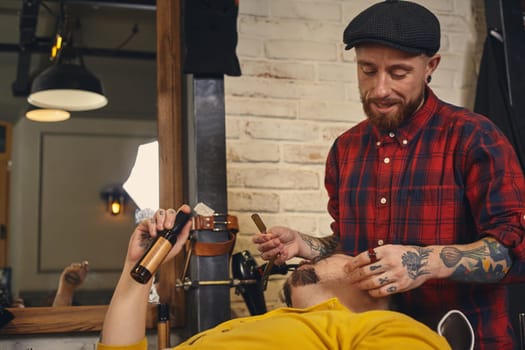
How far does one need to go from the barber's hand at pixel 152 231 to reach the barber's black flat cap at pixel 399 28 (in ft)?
2.07

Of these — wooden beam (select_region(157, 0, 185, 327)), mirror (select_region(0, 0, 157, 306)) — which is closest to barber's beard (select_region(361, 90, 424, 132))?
wooden beam (select_region(157, 0, 185, 327))

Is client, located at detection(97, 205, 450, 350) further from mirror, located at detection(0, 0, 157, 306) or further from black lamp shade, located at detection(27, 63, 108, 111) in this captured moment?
black lamp shade, located at detection(27, 63, 108, 111)

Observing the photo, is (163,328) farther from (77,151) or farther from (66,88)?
(77,151)

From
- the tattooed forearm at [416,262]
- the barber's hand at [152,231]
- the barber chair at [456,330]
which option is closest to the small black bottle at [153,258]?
the barber's hand at [152,231]

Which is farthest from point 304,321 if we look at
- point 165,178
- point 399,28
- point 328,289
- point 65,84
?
point 65,84

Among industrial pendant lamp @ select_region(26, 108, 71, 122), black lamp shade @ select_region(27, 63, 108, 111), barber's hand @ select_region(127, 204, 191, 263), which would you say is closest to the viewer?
barber's hand @ select_region(127, 204, 191, 263)

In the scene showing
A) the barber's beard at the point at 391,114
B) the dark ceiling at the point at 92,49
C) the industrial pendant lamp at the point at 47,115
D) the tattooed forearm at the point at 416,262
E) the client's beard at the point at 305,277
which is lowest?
the client's beard at the point at 305,277

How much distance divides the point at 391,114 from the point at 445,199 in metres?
0.26

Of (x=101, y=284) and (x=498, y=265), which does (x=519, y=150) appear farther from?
(x=101, y=284)

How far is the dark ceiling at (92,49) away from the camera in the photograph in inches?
145

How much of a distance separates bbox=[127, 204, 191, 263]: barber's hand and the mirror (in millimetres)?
1693

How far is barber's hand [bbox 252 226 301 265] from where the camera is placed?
1.94 m

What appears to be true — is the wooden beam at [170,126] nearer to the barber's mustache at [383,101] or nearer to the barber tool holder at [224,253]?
the barber tool holder at [224,253]

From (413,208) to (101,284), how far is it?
6.59ft
